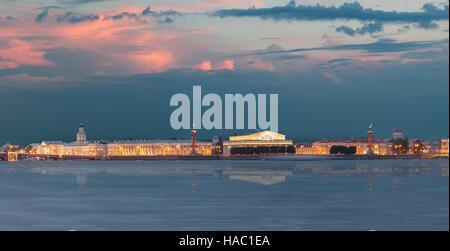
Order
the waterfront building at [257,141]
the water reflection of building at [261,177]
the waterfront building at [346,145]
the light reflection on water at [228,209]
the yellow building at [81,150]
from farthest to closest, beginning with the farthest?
the yellow building at [81,150] < the waterfront building at [346,145] < the waterfront building at [257,141] < the water reflection of building at [261,177] < the light reflection on water at [228,209]

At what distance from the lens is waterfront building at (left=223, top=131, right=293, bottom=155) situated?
18162cm

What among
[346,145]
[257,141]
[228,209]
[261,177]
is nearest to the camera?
[228,209]

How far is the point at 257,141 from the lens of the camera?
183250 mm

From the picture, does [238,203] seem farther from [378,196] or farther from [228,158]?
[228,158]

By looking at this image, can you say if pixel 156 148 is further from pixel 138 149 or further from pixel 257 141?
pixel 257 141

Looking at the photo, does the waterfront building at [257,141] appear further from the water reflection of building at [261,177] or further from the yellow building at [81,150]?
the water reflection of building at [261,177]

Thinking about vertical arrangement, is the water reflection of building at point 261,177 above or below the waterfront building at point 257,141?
below

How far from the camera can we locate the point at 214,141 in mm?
187375

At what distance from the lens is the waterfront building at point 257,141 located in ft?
596

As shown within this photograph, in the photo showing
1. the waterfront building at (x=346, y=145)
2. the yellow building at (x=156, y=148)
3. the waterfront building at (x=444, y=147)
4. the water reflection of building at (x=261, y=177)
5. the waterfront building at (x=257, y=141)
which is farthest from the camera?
the waterfront building at (x=444, y=147)

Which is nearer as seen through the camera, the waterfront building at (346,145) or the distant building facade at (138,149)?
the distant building facade at (138,149)

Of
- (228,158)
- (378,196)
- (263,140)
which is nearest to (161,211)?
(378,196)

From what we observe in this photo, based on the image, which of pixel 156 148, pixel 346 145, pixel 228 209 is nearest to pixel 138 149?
pixel 156 148

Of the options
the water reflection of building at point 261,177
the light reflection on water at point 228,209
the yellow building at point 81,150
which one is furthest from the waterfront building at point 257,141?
the light reflection on water at point 228,209
